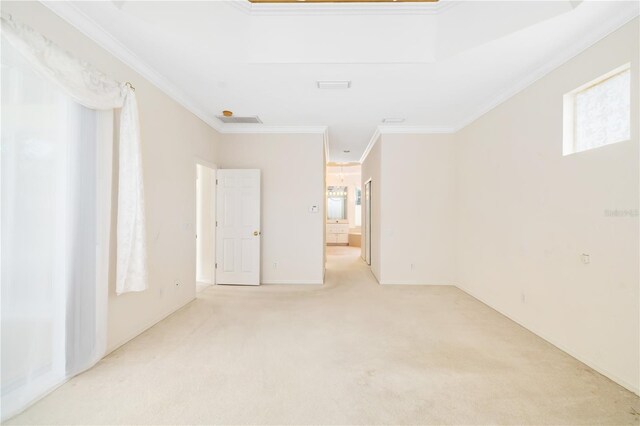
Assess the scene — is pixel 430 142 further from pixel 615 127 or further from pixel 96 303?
pixel 96 303

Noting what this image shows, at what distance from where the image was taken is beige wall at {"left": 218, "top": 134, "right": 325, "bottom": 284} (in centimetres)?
506

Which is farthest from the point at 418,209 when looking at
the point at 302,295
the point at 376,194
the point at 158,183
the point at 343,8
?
the point at 158,183

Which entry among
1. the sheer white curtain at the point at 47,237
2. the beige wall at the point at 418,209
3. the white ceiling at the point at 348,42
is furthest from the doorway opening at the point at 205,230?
the beige wall at the point at 418,209

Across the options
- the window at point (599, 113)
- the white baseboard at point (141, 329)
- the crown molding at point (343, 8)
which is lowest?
the white baseboard at point (141, 329)

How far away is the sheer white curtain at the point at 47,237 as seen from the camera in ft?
5.68

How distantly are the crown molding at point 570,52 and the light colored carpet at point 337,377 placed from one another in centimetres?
272

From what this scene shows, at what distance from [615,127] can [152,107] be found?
4367 mm

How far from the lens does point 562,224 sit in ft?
8.75

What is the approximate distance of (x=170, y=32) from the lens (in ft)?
7.86

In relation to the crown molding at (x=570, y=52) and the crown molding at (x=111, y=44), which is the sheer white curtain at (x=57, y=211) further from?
the crown molding at (x=570, y=52)

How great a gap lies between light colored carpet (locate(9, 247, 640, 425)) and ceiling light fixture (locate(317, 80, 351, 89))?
2.79m

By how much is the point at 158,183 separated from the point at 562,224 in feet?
14.0

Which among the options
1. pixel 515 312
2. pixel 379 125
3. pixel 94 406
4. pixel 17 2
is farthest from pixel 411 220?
pixel 17 2

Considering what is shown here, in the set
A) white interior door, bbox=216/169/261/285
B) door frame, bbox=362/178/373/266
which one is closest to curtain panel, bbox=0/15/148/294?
white interior door, bbox=216/169/261/285
